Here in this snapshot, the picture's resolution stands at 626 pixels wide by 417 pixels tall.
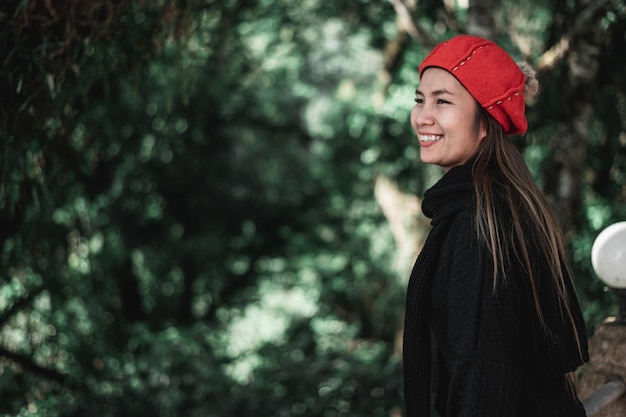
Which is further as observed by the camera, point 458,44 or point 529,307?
point 458,44

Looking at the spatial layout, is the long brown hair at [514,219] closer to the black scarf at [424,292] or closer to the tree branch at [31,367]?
the black scarf at [424,292]

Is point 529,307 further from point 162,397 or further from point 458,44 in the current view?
point 162,397

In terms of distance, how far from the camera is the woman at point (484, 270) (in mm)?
1356

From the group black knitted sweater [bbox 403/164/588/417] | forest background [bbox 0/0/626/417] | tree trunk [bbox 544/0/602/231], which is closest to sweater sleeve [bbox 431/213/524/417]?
black knitted sweater [bbox 403/164/588/417]

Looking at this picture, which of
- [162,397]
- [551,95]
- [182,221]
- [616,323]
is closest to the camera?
[616,323]

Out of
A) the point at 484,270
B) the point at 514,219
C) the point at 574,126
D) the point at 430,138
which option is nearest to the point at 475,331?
the point at 484,270

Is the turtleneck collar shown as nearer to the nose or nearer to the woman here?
the woman

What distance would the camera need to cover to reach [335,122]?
318 inches

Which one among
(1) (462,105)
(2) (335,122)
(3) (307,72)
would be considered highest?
(3) (307,72)

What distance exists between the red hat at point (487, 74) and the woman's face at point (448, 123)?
2cm

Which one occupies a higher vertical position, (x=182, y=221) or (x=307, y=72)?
(x=307, y=72)

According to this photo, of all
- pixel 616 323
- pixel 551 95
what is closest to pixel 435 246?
pixel 616 323

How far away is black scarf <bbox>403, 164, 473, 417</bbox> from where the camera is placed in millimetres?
1507

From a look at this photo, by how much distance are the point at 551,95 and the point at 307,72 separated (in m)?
4.88
